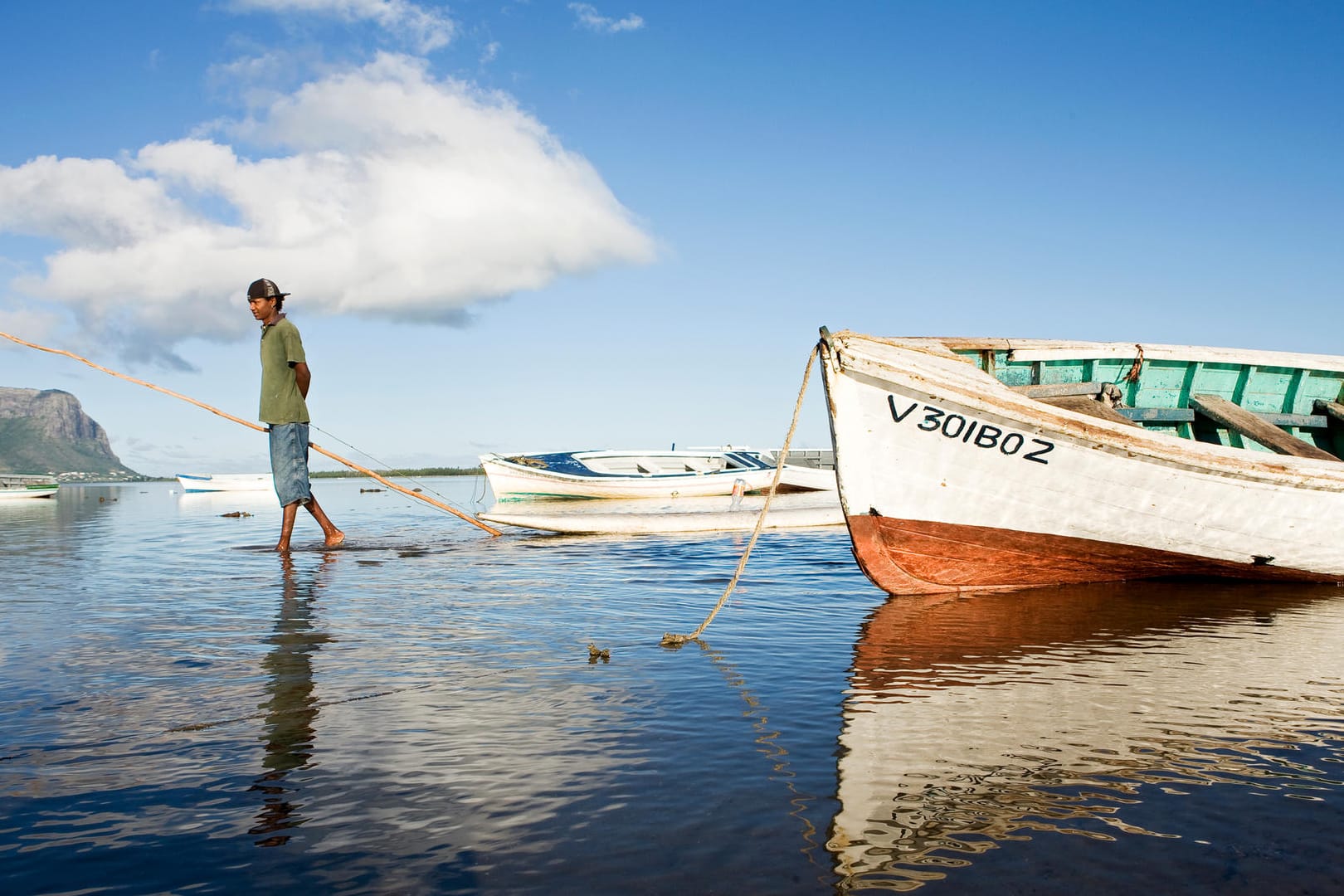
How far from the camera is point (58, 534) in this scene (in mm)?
16125

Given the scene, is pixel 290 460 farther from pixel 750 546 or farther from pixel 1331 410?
pixel 1331 410

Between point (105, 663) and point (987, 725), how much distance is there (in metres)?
4.57

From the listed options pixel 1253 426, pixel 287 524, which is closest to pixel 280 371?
pixel 287 524

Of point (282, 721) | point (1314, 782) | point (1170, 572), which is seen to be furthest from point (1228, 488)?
point (282, 721)

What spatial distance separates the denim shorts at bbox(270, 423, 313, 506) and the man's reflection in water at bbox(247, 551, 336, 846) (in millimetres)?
3248

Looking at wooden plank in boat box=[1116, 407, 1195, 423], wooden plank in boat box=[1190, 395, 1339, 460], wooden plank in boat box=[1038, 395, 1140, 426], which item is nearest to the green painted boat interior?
wooden plank in boat box=[1116, 407, 1195, 423]

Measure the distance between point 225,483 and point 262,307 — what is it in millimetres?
40769

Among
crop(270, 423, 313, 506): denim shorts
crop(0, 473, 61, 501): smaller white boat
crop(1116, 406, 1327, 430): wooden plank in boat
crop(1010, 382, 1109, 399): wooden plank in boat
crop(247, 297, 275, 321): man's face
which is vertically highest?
crop(247, 297, 275, 321): man's face

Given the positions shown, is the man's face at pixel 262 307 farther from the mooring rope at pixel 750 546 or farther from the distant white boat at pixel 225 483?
the distant white boat at pixel 225 483

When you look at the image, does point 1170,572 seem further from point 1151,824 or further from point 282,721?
point 282,721

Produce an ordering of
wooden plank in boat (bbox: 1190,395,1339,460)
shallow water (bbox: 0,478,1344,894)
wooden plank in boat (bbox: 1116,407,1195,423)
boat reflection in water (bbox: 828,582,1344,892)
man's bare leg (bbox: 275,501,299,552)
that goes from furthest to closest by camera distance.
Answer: man's bare leg (bbox: 275,501,299,552) < wooden plank in boat (bbox: 1116,407,1195,423) < wooden plank in boat (bbox: 1190,395,1339,460) < boat reflection in water (bbox: 828,582,1344,892) < shallow water (bbox: 0,478,1344,894)

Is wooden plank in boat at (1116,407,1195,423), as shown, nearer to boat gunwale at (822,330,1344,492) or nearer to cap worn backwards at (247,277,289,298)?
boat gunwale at (822,330,1344,492)

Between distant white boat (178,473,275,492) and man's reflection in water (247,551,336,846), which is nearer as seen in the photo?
man's reflection in water (247,551,336,846)

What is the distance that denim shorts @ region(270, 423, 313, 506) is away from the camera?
32.3ft
